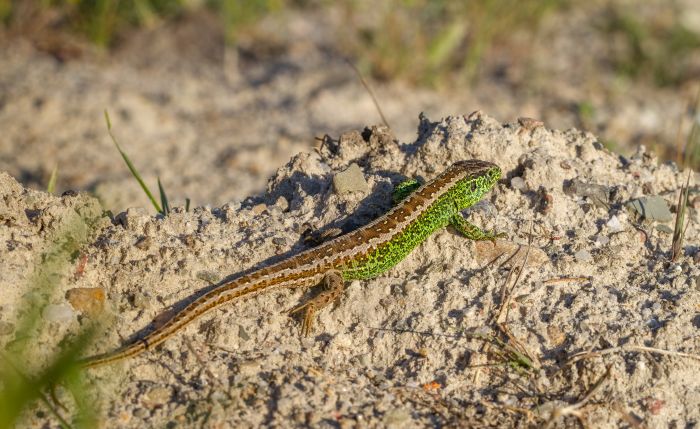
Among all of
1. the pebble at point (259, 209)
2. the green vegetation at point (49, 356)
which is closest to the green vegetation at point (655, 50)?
the pebble at point (259, 209)

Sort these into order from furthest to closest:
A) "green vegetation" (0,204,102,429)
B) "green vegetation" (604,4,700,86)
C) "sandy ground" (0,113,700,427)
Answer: "green vegetation" (604,4,700,86)
"sandy ground" (0,113,700,427)
"green vegetation" (0,204,102,429)

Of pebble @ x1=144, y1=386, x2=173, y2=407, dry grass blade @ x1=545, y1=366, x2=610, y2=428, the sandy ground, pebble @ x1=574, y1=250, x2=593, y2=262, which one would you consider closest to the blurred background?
the sandy ground

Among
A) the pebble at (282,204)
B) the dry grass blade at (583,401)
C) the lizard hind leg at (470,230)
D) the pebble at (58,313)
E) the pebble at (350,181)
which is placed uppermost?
the pebble at (350,181)

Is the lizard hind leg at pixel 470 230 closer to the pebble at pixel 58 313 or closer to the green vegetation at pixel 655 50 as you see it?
the pebble at pixel 58 313

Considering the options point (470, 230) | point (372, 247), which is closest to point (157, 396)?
point (372, 247)

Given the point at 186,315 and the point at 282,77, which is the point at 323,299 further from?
the point at 282,77

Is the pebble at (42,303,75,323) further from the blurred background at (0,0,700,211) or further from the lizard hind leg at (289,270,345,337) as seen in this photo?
the blurred background at (0,0,700,211)
